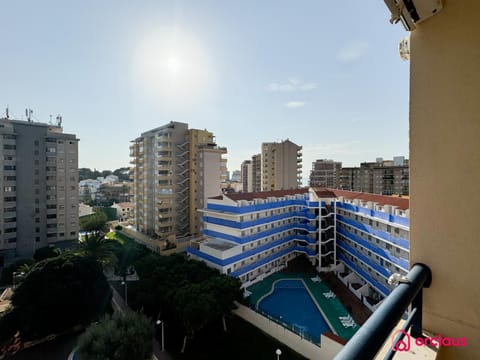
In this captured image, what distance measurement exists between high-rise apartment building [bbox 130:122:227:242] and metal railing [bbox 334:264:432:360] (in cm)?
2525

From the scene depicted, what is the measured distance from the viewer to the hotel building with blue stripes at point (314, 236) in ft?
47.8

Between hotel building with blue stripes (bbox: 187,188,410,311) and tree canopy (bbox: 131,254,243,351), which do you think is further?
hotel building with blue stripes (bbox: 187,188,410,311)

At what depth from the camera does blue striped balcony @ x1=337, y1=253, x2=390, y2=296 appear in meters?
14.5

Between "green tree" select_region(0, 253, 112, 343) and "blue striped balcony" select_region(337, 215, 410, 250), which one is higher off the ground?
"blue striped balcony" select_region(337, 215, 410, 250)

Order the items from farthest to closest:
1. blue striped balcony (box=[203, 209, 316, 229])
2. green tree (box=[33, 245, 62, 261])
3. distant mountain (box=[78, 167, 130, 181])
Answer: distant mountain (box=[78, 167, 130, 181]) < green tree (box=[33, 245, 62, 261]) < blue striped balcony (box=[203, 209, 316, 229])

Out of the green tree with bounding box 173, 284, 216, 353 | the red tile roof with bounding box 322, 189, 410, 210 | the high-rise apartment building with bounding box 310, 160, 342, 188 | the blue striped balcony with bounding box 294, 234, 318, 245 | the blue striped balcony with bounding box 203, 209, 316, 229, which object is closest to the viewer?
the green tree with bounding box 173, 284, 216, 353

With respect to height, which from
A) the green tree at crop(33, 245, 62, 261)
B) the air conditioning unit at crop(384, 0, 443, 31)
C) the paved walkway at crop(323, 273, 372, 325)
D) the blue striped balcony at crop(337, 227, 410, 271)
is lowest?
the paved walkway at crop(323, 273, 372, 325)

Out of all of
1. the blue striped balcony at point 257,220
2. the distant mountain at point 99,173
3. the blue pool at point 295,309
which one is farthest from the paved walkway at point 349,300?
the distant mountain at point 99,173

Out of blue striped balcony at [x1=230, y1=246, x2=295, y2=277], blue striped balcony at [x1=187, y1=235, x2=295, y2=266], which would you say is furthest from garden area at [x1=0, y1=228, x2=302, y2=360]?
blue striped balcony at [x1=230, y1=246, x2=295, y2=277]

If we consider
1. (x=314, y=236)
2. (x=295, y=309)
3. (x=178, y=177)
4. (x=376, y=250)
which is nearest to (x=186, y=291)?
(x=295, y=309)

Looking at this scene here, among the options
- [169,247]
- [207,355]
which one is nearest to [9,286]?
[169,247]

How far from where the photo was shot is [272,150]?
125ft

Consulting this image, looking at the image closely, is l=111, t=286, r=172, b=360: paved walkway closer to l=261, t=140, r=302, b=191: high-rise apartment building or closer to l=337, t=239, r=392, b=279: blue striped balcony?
l=337, t=239, r=392, b=279: blue striped balcony

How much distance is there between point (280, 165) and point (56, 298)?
103ft
